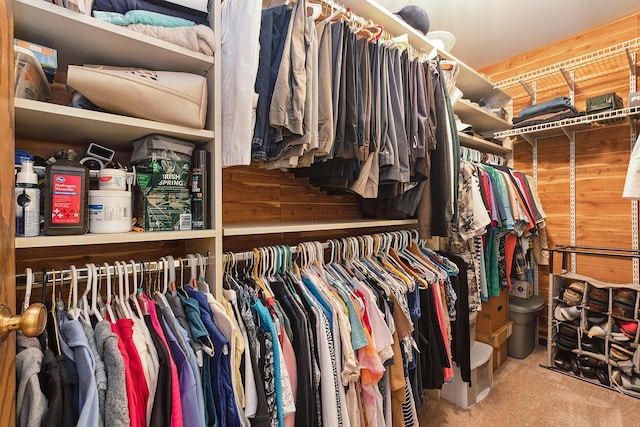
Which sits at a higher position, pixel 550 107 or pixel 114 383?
pixel 550 107

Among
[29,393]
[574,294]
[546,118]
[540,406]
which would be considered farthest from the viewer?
[546,118]

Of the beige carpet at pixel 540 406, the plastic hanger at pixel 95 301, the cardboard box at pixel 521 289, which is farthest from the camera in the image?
the cardboard box at pixel 521 289

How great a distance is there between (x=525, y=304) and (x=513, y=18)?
2.20 metres

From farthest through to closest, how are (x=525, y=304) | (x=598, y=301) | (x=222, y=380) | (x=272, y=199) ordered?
1. (x=525, y=304)
2. (x=598, y=301)
3. (x=272, y=199)
4. (x=222, y=380)

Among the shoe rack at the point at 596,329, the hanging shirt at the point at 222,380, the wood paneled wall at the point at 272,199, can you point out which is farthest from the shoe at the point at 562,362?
the hanging shirt at the point at 222,380

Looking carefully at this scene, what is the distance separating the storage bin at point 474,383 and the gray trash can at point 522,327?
0.61 metres

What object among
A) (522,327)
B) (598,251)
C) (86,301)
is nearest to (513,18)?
(598,251)

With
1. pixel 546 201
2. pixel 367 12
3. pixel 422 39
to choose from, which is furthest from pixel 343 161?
pixel 546 201

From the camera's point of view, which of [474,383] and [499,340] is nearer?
[474,383]

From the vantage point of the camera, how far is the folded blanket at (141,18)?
0.85 meters

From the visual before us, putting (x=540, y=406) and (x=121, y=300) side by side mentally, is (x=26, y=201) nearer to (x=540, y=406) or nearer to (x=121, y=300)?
(x=121, y=300)

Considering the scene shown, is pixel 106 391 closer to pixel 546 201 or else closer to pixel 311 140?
pixel 311 140

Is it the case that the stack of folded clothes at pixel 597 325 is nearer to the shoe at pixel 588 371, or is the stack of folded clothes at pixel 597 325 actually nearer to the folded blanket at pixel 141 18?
the shoe at pixel 588 371

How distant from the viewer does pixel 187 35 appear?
937 millimetres
